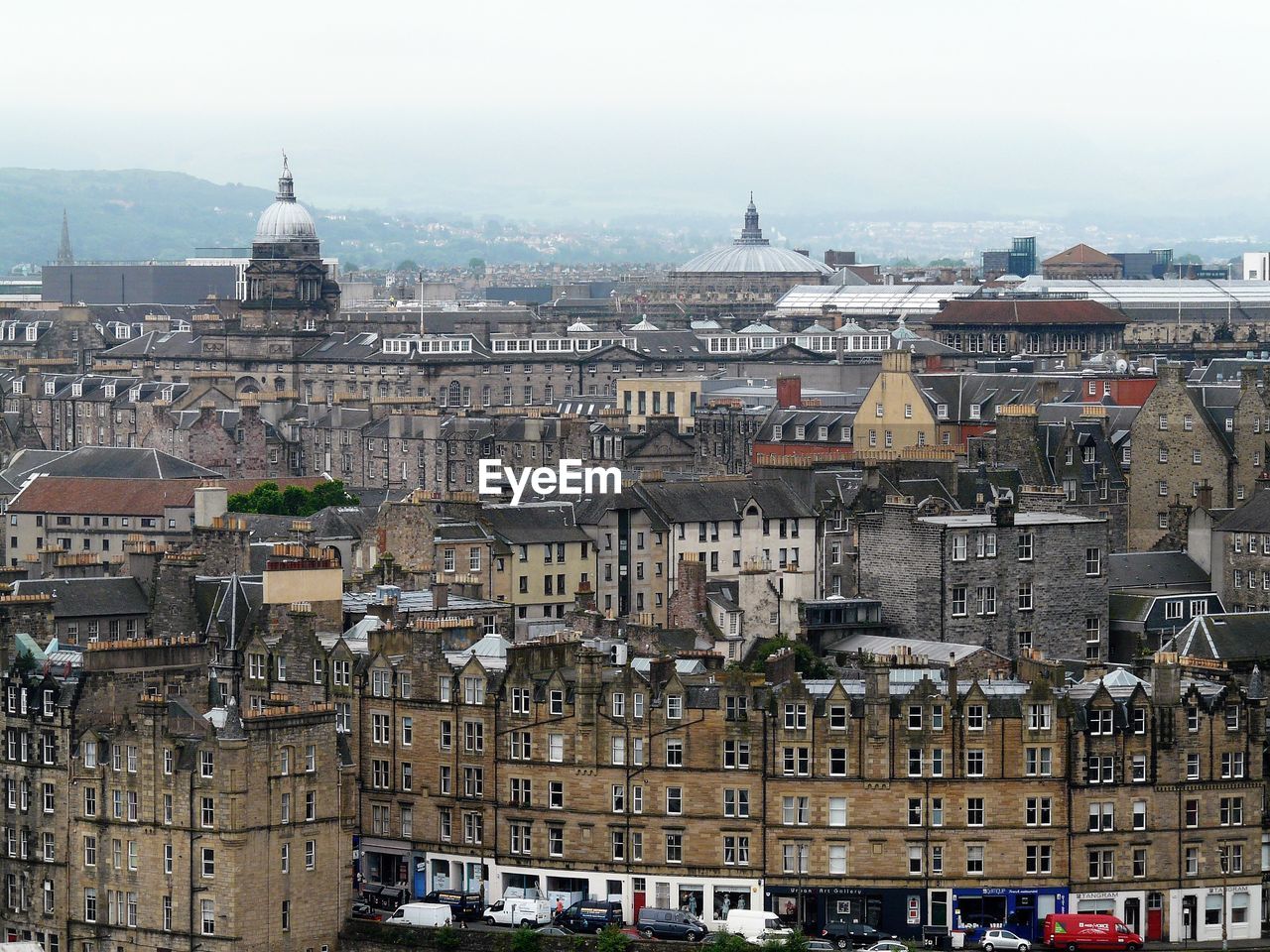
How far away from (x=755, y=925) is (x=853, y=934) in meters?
3.19

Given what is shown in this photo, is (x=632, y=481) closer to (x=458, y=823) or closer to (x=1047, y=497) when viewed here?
(x=1047, y=497)

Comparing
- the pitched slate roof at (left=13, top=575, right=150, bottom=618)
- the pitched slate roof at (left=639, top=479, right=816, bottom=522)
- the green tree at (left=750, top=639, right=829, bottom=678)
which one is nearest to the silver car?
the green tree at (left=750, top=639, right=829, bottom=678)

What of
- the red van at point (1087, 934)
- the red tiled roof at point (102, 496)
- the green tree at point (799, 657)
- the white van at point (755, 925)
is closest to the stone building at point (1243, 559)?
the green tree at point (799, 657)

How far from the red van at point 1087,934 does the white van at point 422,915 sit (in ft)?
51.6

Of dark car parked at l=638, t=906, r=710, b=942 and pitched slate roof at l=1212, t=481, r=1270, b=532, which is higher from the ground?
pitched slate roof at l=1212, t=481, r=1270, b=532

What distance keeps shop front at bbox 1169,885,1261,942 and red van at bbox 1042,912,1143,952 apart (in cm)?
229

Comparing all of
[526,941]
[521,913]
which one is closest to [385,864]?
[521,913]

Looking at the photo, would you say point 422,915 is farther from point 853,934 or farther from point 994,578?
point 994,578

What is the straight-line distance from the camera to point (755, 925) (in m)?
88.5

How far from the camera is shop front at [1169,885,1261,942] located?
91938mm

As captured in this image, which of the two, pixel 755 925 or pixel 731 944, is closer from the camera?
pixel 731 944

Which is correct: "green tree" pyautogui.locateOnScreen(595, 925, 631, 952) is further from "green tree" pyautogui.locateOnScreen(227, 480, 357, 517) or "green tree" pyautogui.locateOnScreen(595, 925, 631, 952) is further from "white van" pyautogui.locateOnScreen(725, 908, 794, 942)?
"green tree" pyautogui.locateOnScreen(227, 480, 357, 517)

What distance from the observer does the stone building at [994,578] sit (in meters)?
114

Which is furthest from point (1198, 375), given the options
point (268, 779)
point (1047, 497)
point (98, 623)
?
point (268, 779)
